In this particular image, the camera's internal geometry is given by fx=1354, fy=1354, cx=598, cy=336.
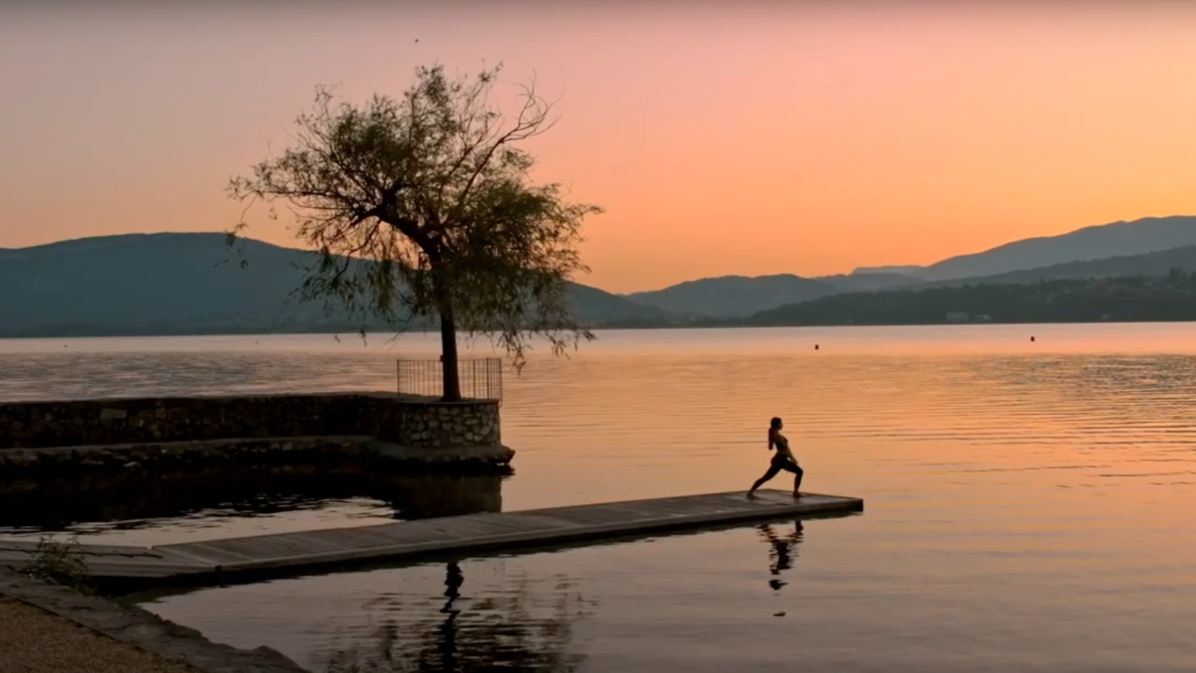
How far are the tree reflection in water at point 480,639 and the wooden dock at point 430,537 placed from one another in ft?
9.69

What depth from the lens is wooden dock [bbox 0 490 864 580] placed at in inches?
769

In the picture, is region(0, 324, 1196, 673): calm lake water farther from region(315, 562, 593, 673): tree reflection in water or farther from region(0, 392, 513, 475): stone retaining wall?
region(0, 392, 513, 475): stone retaining wall

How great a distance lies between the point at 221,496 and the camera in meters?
31.5

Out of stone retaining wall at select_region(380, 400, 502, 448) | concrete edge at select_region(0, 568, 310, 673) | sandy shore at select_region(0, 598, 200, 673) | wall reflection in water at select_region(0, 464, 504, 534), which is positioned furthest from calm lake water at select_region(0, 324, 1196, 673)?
sandy shore at select_region(0, 598, 200, 673)

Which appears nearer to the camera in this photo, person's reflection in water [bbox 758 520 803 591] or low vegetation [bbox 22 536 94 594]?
low vegetation [bbox 22 536 94 594]

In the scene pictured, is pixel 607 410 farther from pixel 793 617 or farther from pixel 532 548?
pixel 793 617

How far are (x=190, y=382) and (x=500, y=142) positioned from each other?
57.0 m

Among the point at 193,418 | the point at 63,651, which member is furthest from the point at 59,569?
the point at 193,418

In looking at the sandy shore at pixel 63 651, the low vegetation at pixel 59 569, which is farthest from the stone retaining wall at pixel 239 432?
the sandy shore at pixel 63 651

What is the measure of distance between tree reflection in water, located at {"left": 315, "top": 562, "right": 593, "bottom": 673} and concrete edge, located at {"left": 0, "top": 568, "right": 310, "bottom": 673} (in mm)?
1619

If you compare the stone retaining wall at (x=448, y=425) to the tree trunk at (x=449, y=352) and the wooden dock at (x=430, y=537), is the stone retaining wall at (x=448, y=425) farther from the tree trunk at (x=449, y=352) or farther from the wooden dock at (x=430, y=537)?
the wooden dock at (x=430, y=537)

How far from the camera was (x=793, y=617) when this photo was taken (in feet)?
57.5

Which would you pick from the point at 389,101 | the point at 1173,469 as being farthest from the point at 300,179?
the point at 1173,469

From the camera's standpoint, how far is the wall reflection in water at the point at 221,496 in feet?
92.0
